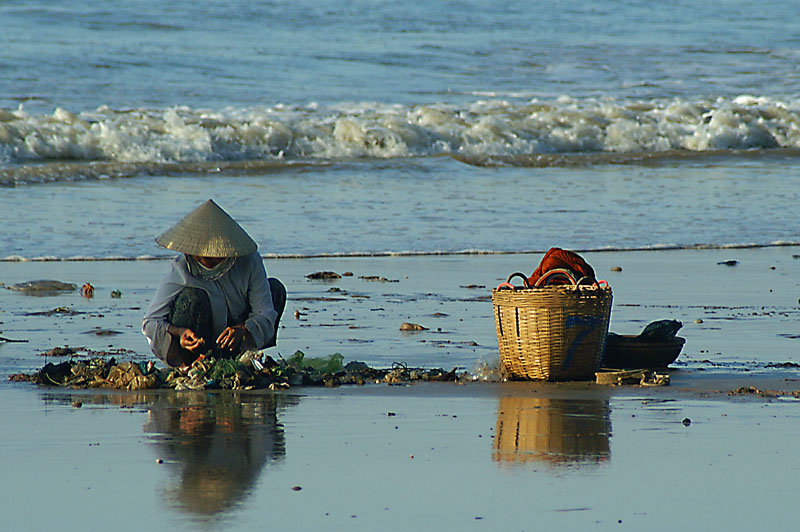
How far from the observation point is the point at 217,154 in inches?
837

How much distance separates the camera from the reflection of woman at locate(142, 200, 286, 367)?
20.6 ft

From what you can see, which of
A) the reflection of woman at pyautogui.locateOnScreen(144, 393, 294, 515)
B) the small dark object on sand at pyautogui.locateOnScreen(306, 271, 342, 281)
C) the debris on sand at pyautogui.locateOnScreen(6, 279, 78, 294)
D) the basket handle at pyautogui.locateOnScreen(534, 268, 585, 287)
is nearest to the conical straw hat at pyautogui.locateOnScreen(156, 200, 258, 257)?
the reflection of woman at pyautogui.locateOnScreen(144, 393, 294, 515)

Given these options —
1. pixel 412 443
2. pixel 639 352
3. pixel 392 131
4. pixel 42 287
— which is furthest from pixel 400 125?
pixel 412 443

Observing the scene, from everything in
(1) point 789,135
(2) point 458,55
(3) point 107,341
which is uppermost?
(2) point 458,55

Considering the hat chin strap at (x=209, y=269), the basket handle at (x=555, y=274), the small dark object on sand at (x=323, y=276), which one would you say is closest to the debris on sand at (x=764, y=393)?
the basket handle at (x=555, y=274)

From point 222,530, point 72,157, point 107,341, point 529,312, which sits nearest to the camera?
point 222,530

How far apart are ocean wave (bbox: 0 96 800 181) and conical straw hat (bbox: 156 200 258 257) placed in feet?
40.8

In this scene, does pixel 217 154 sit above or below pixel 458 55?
below

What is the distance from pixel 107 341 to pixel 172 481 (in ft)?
11.8

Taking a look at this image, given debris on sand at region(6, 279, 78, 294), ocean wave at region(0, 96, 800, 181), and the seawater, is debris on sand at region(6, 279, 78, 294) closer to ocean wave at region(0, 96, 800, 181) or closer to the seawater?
the seawater

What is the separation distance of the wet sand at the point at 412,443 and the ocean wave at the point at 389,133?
38.3 feet

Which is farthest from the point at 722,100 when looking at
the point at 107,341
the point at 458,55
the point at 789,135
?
the point at 107,341

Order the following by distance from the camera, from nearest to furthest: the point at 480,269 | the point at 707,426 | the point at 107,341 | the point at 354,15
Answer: the point at 707,426 < the point at 107,341 < the point at 480,269 < the point at 354,15

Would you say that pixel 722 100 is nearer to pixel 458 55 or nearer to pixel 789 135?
pixel 789 135
